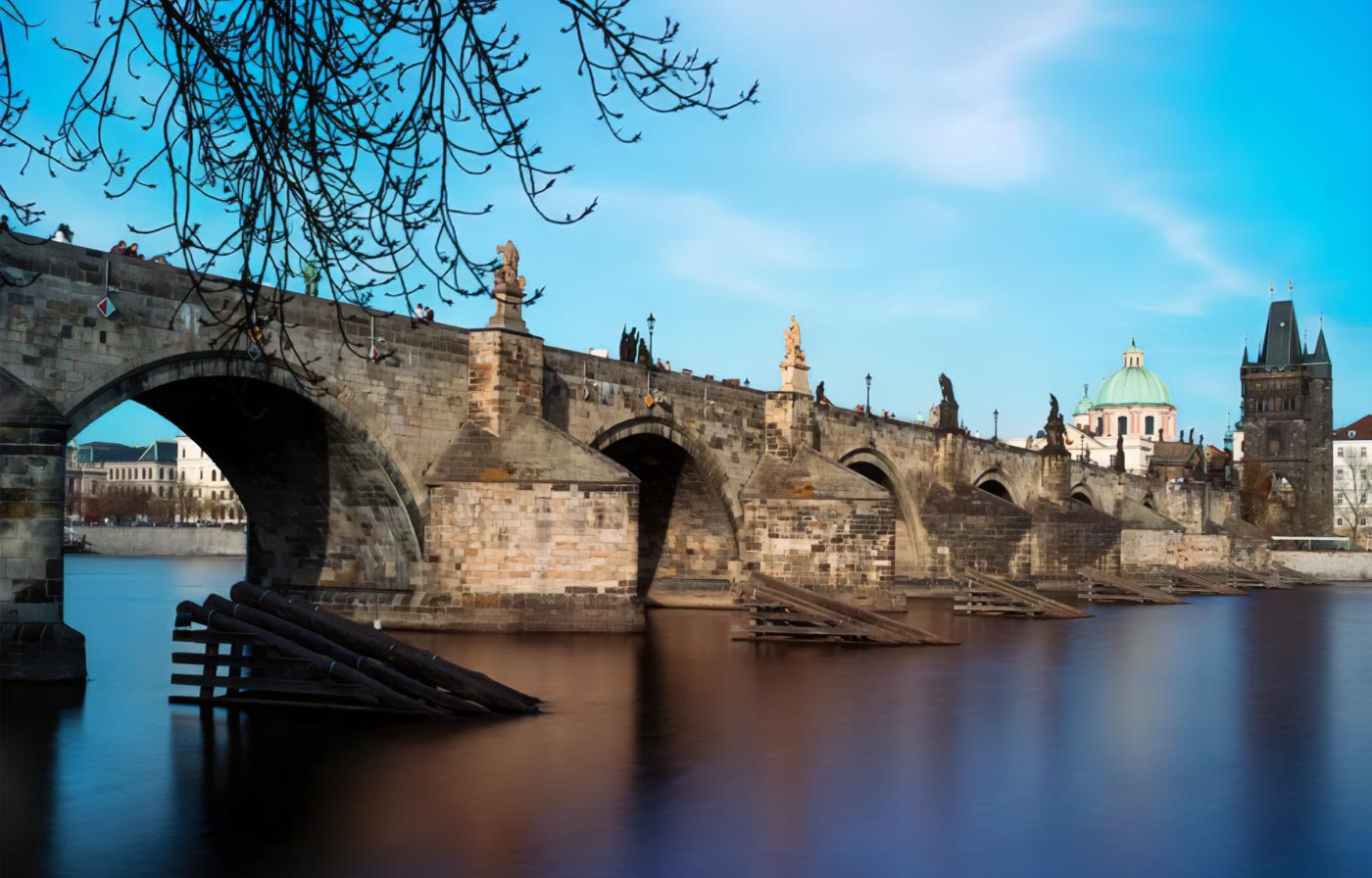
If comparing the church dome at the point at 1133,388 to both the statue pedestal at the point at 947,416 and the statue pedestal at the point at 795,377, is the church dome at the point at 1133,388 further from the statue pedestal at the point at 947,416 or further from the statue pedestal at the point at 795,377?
the statue pedestal at the point at 795,377

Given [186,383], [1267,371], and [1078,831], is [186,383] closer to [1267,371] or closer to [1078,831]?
[1078,831]

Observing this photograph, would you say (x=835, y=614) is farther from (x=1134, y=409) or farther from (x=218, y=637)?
(x=1134, y=409)

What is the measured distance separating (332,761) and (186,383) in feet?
29.4

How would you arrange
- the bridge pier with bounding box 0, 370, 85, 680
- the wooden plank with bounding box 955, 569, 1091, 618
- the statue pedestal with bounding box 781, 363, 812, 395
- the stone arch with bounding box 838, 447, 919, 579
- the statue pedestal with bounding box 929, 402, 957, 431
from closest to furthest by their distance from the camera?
1. the bridge pier with bounding box 0, 370, 85, 680
2. the wooden plank with bounding box 955, 569, 1091, 618
3. the statue pedestal with bounding box 781, 363, 812, 395
4. the stone arch with bounding box 838, 447, 919, 579
5. the statue pedestal with bounding box 929, 402, 957, 431

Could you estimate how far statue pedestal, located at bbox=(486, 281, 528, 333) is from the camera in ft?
71.9

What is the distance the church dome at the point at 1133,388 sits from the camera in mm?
123812

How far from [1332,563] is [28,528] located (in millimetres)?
65865

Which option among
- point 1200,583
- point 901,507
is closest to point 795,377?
point 901,507

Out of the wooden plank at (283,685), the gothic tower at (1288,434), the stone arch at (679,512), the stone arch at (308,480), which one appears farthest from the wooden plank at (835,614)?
the gothic tower at (1288,434)

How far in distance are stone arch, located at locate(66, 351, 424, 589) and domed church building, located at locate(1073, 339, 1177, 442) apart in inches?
4219

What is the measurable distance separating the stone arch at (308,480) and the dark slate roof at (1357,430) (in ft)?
337

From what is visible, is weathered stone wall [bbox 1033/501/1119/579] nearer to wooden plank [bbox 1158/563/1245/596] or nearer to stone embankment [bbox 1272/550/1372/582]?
wooden plank [bbox 1158/563/1245/596]

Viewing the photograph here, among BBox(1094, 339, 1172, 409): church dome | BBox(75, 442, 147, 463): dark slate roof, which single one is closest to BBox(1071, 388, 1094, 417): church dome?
BBox(1094, 339, 1172, 409): church dome

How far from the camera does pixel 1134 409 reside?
123562 mm
